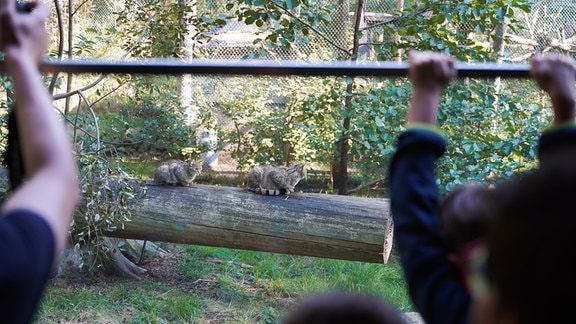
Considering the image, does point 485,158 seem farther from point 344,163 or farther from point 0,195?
point 0,195

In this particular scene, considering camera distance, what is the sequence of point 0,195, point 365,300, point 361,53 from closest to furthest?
point 365,300 → point 0,195 → point 361,53

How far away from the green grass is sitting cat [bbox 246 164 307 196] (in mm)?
616

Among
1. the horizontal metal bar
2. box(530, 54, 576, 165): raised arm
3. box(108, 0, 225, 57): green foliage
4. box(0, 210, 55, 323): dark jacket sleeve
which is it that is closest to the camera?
box(0, 210, 55, 323): dark jacket sleeve

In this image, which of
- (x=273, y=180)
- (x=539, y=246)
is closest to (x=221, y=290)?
(x=273, y=180)

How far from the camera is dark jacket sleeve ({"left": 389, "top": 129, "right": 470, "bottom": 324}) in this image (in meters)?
0.77

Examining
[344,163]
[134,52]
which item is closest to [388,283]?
[344,163]

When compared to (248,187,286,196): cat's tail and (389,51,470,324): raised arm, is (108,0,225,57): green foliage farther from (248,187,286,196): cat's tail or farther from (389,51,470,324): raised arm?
(389,51,470,324): raised arm

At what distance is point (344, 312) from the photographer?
655 millimetres

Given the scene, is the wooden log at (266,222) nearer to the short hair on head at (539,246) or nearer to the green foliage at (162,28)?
the green foliage at (162,28)

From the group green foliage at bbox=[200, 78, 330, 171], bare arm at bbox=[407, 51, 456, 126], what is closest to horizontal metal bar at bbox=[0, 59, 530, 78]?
bare arm at bbox=[407, 51, 456, 126]

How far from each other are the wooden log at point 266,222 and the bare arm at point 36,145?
3479 mm

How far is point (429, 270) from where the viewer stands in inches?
31.7

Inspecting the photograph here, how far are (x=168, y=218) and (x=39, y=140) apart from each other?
12.8 ft

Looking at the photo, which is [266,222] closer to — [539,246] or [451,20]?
[451,20]
